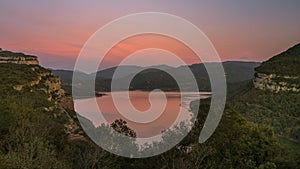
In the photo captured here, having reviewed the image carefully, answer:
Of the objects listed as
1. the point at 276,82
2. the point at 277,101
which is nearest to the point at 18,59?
the point at 276,82

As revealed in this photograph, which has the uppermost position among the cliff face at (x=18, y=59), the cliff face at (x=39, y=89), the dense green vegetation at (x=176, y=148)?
the cliff face at (x=18, y=59)

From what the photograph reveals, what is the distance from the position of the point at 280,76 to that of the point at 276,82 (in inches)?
47.2

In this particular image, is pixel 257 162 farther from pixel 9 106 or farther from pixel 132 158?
pixel 9 106

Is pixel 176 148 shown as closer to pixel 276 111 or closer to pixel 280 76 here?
pixel 276 111

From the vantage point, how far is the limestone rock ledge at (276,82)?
48.3 m

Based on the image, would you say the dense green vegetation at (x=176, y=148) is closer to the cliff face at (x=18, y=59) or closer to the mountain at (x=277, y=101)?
the mountain at (x=277, y=101)

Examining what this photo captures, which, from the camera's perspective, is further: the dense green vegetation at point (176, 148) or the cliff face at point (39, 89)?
the cliff face at point (39, 89)

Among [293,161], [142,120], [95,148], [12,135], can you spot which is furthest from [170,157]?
[142,120]

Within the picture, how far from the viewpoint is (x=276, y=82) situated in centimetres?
5259

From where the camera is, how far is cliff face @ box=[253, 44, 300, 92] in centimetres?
4897

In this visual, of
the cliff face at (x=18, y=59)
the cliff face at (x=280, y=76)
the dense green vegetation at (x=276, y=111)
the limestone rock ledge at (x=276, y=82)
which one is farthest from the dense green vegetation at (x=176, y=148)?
the cliff face at (x=18, y=59)

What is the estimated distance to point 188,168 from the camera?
48.1 ft

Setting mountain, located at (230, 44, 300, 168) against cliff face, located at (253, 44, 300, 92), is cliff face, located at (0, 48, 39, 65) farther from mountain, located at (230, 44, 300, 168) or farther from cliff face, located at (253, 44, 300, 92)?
cliff face, located at (253, 44, 300, 92)

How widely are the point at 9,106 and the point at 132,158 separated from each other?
28.0 ft
